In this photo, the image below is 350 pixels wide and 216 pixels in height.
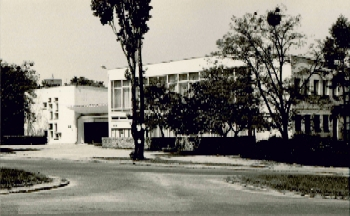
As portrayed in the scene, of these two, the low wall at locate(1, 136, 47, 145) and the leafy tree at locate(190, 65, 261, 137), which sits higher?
the leafy tree at locate(190, 65, 261, 137)

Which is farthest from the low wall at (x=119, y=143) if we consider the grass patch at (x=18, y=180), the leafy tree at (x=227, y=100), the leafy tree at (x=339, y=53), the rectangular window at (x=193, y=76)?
the grass patch at (x=18, y=180)

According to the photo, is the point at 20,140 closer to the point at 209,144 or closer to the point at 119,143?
the point at 119,143

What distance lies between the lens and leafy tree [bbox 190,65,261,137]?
33562mm

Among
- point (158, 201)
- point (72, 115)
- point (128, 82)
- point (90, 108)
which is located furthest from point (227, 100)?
point (72, 115)

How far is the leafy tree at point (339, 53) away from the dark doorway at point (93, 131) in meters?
38.2

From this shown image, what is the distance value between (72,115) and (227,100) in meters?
36.6

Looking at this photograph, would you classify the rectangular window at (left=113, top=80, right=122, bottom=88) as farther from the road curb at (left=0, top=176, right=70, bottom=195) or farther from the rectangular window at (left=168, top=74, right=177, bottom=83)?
the road curb at (left=0, top=176, right=70, bottom=195)

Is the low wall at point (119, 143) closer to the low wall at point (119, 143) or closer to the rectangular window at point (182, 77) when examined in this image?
the low wall at point (119, 143)

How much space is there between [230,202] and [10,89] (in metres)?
41.1

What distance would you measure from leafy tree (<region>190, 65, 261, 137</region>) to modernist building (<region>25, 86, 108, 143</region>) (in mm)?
26733

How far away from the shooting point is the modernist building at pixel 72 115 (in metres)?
69.2

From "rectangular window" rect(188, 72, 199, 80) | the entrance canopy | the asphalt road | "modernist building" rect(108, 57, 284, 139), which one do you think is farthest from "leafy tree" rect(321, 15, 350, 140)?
the entrance canopy

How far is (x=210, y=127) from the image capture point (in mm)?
43312

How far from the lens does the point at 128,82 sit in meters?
61.8
